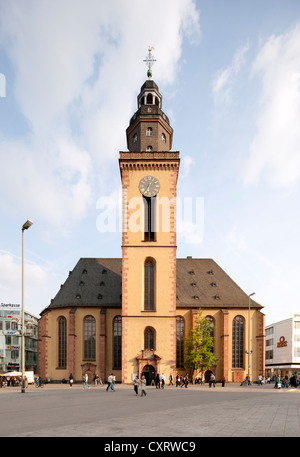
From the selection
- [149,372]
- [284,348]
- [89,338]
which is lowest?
[284,348]

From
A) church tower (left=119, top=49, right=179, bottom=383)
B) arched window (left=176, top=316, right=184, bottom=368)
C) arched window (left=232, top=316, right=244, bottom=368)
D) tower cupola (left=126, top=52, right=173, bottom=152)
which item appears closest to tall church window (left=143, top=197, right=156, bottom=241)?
church tower (left=119, top=49, right=179, bottom=383)

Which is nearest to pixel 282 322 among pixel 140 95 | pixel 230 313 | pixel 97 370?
pixel 230 313

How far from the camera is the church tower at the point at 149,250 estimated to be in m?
42.7

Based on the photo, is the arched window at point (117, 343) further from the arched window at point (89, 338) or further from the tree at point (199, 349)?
the tree at point (199, 349)

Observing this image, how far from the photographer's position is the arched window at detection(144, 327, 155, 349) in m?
43.2

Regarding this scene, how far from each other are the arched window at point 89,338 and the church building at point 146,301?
0.39 feet

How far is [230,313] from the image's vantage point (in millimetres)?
50969

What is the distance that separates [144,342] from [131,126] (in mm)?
A: 25210

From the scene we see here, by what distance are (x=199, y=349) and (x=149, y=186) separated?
63.9 ft

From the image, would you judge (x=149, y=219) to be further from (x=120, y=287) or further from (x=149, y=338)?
(x=149, y=338)

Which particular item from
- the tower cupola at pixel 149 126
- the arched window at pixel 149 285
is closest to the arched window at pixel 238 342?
the arched window at pixel 149 285

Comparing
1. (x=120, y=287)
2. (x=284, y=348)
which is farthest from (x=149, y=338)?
(x=284, y=348)

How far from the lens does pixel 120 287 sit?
51.9m

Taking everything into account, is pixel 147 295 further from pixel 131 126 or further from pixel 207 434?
pixel 207 434
